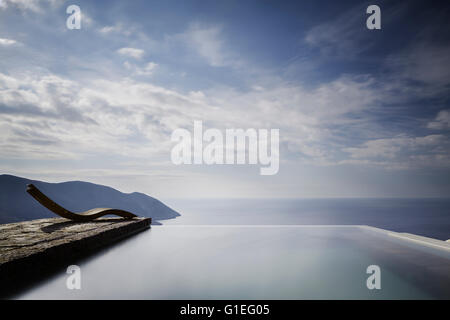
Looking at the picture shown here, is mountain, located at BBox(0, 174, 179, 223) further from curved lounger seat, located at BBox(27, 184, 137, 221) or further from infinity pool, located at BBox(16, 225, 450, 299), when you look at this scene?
infinity pool, located at BBox(16, 225, 450, 299)

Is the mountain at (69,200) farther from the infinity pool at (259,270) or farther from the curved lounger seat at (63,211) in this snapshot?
the infinity pool at (259,270)

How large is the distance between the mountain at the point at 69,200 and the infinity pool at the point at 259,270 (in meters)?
81.0

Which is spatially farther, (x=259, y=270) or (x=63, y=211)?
(x=63, y=211)

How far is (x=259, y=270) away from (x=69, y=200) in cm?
12912

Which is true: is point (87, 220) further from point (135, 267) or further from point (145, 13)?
point (145, 13)

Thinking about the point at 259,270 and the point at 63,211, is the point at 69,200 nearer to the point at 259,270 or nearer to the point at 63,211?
the point at 63,211

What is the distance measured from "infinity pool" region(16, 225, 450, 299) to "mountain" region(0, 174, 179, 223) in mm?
81008

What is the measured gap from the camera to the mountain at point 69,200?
3356 inches

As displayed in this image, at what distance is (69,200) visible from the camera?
354ft

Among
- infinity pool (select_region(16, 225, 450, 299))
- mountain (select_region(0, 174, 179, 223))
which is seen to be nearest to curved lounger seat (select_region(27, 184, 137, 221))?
infinity pool (select_region(16, 225, 450, 299))

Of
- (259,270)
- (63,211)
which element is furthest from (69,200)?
(259,270)
